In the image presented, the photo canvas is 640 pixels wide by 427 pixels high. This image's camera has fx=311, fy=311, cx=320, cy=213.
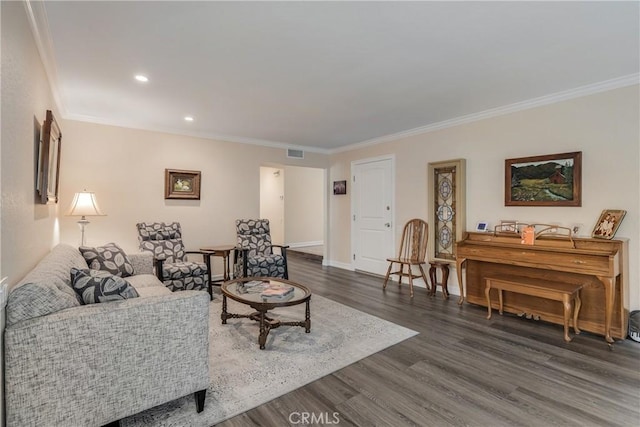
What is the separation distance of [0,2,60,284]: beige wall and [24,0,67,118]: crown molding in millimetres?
70

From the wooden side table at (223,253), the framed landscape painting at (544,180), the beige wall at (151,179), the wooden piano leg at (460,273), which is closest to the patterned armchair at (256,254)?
the wooden side table at (223,253)

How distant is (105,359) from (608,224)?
4148 millimetres

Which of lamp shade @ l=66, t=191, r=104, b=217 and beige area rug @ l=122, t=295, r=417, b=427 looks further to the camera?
lamp shade @ l=66, t=191, r=104, b=217

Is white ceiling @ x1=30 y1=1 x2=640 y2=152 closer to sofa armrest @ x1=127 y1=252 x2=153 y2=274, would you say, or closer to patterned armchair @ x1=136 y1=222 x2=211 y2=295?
patterned armchair @ x1=136 y1=222 x2=211 y2=295

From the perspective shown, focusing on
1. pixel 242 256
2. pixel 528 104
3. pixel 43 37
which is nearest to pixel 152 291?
pixel 242 256

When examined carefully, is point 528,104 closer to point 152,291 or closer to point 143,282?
point 152,291

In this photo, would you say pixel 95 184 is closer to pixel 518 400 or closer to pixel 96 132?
pixel 96 132

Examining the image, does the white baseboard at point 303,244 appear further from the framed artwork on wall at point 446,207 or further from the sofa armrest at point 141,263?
the sofa armrest at point 141,263

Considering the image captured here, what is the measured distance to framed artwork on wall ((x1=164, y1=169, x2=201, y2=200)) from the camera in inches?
188

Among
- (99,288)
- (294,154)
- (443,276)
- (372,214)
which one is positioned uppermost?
(294,154)

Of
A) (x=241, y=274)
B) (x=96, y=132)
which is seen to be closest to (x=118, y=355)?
(x=241, y=274)

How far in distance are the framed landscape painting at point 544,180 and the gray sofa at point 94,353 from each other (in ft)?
12.0

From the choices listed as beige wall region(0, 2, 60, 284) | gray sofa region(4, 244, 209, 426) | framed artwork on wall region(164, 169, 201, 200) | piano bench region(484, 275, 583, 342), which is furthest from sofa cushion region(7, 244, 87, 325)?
piano bench region(484, 275, 583, 342)

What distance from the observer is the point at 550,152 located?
350cm
